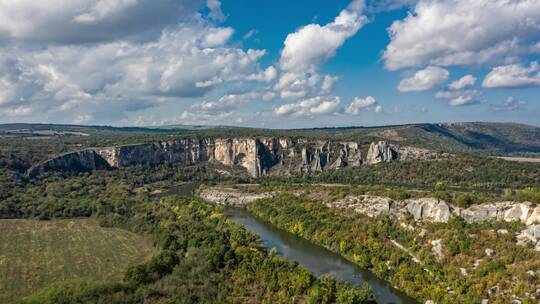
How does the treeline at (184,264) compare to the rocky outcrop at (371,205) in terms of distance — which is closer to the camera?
the treeline at (184,264)

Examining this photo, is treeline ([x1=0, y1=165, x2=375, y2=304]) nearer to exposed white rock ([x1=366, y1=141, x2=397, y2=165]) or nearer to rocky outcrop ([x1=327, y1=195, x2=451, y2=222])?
rocky outcrop ([x1=327, y1=195, x2=451, y2=222])

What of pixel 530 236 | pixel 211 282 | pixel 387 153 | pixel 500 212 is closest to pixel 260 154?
pixel 387 153

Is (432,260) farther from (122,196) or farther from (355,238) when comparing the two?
(122,196)

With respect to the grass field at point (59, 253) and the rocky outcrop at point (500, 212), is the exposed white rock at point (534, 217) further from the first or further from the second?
the grass field at point (59, 253)

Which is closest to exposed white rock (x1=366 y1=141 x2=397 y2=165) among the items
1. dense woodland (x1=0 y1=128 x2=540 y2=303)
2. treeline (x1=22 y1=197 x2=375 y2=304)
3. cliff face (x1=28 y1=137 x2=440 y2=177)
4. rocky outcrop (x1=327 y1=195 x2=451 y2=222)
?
cliff face (x1=28 y1=137 x2=440 y2=177)

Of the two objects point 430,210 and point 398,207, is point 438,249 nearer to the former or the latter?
Answer: point 430,210

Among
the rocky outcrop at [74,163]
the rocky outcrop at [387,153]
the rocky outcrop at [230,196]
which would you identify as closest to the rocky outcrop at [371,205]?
the rocky outcrop at [230,196]
